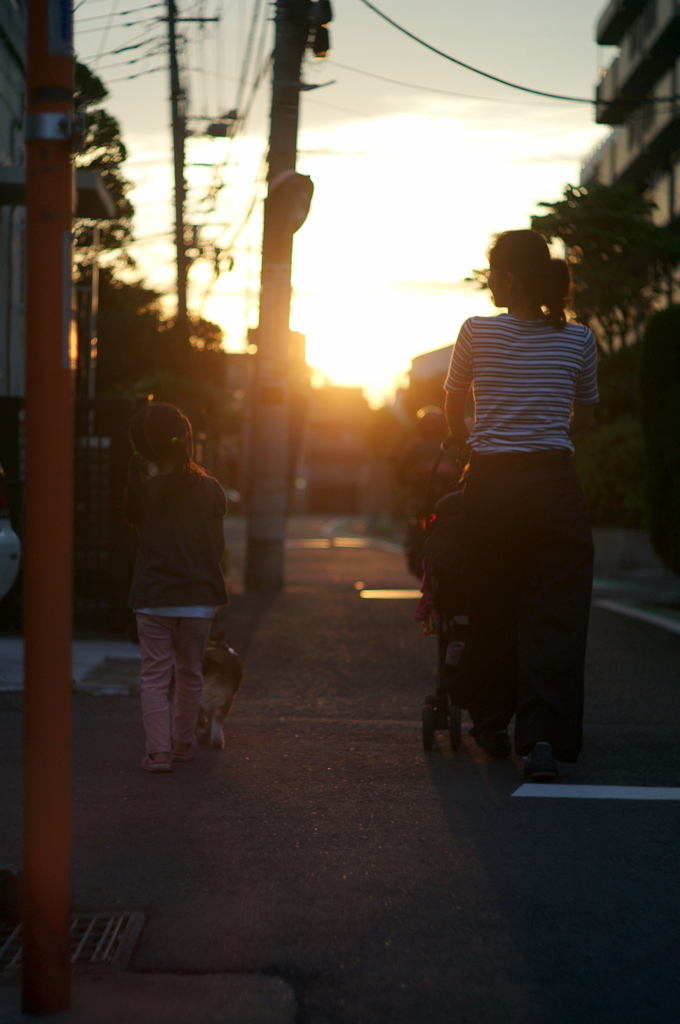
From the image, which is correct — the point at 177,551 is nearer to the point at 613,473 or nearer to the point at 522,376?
the point at 522,376

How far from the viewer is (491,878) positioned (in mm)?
3316

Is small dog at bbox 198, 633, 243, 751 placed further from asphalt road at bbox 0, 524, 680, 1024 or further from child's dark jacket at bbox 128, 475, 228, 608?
child's dark jacket at bbox 128, 475, 228, 608

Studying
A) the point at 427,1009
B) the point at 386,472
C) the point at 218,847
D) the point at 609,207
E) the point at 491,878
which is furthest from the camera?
the point at 386,472

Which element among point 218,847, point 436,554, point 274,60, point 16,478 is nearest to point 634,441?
point 274,60

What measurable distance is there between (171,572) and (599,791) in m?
1.81

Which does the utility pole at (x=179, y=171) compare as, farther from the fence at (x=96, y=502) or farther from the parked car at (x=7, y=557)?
the parked car at (x=7, y=557)

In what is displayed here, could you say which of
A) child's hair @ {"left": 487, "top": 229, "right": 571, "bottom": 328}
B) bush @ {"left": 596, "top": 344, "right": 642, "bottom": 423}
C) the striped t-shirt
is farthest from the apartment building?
the striped t-shirt

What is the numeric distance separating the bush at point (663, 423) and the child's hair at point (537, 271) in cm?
649

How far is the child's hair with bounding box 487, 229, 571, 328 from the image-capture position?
4562 millimetres

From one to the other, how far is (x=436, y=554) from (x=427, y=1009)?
2419mm

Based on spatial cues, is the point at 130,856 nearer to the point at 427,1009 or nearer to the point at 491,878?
the point at 491,878

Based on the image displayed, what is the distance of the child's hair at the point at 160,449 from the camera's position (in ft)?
15.4

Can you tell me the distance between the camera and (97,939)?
112 inches

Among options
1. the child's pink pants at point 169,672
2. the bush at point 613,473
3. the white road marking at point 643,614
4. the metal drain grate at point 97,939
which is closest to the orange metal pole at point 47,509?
the metal drain grate at point 97,939
